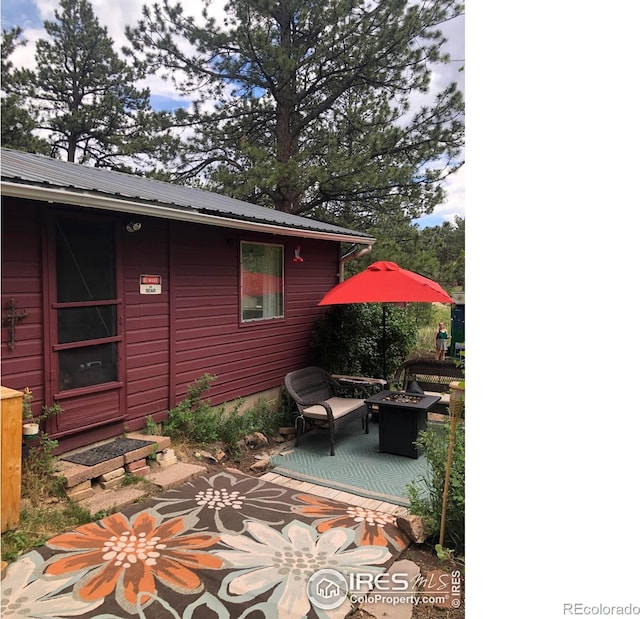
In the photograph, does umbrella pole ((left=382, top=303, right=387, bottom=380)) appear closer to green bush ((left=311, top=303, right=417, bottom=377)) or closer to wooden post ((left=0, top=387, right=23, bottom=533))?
green bush ((left=311, top=303, right=417, bottom=377))

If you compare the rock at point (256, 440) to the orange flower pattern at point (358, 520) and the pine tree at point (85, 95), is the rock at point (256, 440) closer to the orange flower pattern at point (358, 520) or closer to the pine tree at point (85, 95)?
the orange flower pattern at point (358, 520)

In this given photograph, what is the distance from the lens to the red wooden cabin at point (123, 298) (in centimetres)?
348

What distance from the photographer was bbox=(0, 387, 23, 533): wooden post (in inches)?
108

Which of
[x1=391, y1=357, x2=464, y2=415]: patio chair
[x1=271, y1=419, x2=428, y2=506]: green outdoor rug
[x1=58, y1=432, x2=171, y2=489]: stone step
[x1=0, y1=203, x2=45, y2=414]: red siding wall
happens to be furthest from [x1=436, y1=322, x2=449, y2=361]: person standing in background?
[x1=0, y1=203, x2=45, y2=414]: red siding wall

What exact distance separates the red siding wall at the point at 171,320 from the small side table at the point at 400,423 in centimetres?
178

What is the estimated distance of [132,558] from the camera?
104 inches

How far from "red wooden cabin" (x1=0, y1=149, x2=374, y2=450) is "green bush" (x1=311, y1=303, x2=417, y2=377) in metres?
0.97

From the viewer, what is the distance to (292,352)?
22.4ft

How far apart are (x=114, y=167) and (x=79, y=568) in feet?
41.2

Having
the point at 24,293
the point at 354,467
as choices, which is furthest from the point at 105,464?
the point at 354,467

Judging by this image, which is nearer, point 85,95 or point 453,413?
point 453,413

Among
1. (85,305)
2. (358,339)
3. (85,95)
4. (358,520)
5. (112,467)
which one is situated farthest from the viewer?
(85,95)

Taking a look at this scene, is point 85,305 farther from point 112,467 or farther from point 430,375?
point 430,375

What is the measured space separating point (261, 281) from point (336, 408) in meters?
1.96
